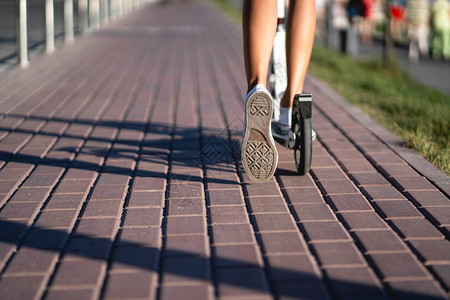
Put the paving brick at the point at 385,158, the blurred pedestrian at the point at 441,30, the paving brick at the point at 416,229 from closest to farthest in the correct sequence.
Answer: the paving brick at the point at 416,229 < the paving brick at the point at 385,158 < the blurred pedestrian at the point at 441,30

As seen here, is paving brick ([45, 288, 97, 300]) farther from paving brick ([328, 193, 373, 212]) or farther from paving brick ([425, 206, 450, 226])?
paving brick ([425, 206, 450, 226])

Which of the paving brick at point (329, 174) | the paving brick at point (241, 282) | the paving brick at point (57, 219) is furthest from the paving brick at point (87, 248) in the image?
the paving brick at point (329, 174)

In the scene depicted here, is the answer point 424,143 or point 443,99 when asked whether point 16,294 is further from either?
point 443,99

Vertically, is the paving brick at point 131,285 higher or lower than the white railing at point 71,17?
lower

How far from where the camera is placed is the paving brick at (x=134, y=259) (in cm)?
227

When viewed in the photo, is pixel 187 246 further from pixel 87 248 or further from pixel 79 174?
pixel 79 174

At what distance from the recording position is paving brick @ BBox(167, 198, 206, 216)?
2846mm

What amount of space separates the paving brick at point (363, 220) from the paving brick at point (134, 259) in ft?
2.87

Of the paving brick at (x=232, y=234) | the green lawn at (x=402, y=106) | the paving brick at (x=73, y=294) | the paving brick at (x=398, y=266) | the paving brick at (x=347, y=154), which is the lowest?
the paving brick at (x=73, y=294)

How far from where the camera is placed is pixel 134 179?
3.36 m

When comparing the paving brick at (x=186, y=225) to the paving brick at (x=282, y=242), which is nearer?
the paving brick at (x=282, y=242)

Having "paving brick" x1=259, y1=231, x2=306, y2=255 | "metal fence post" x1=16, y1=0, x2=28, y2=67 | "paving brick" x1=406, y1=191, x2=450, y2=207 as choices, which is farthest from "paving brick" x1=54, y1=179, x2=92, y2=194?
"metal fence post" x1=16, y1=0, x2=28, y2=67

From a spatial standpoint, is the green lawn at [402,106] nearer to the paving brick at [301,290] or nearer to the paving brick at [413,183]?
the paving brick at [413,183]

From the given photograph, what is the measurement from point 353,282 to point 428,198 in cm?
105
